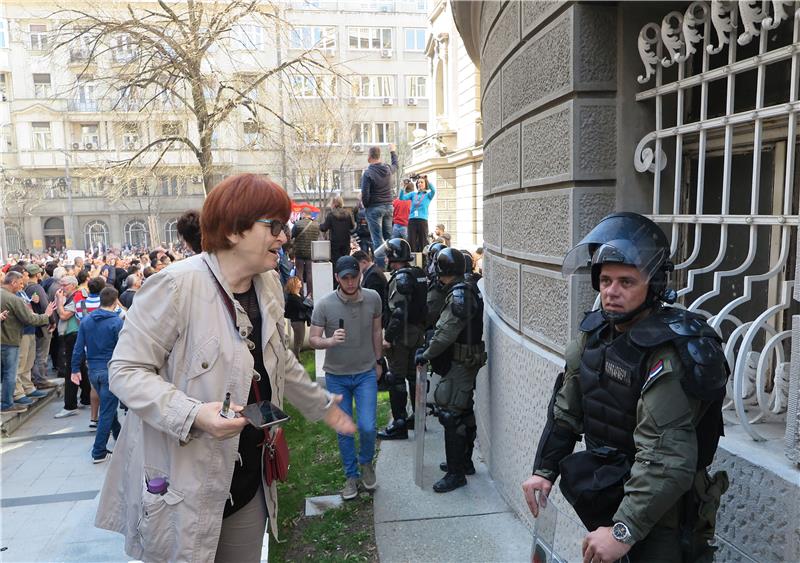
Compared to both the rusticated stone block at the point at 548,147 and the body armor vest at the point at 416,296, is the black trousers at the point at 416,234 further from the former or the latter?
the rusticated stone block at the point at 548,147

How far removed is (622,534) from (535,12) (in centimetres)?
313

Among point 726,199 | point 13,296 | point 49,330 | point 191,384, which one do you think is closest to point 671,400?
point 726,199

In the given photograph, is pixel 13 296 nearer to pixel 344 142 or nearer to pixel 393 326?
pixel 393 326

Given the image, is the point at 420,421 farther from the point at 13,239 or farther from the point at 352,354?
the point at 13,239

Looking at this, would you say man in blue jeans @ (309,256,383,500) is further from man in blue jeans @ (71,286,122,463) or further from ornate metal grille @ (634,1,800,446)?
man in blue jeans @ (71,286,122,463)

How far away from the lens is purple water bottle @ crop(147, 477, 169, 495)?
2.08 meters

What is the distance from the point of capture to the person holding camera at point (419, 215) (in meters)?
11.7

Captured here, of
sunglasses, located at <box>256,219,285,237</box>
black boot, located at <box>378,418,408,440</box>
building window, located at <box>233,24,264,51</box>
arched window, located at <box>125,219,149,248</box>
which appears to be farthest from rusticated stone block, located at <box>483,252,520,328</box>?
arched window, located at <box>125,219,149,248</box>

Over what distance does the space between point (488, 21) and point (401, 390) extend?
3792 millimetres

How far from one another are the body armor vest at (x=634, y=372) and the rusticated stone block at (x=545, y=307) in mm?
1176

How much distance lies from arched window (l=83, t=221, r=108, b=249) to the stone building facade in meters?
51.7

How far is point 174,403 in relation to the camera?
2.01 metres

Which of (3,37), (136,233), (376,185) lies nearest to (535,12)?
(376,185)

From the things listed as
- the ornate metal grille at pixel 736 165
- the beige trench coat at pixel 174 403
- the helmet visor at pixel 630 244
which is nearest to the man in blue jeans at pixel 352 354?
the ornate metal grille at pixel 736 165
